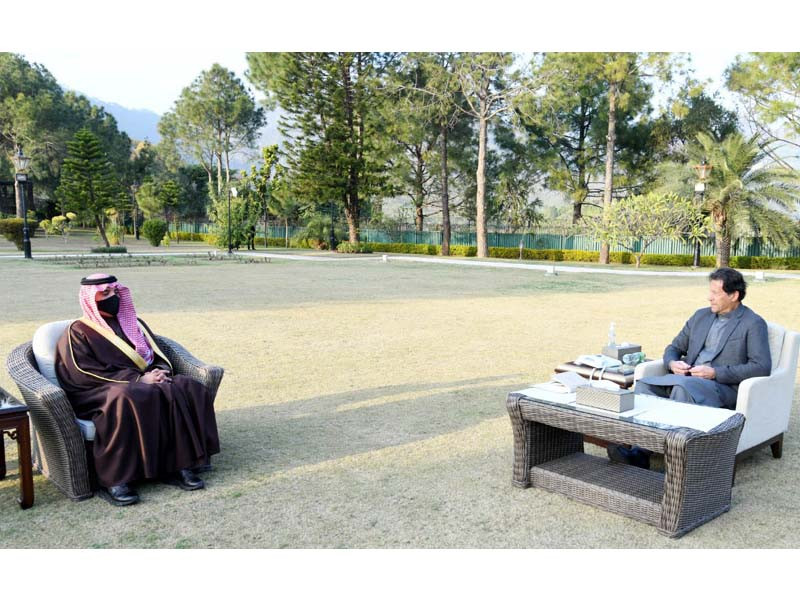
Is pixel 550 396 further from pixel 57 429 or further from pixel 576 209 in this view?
pixel 576 209

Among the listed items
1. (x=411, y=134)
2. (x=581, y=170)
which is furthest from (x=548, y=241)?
(x=411, y=134)

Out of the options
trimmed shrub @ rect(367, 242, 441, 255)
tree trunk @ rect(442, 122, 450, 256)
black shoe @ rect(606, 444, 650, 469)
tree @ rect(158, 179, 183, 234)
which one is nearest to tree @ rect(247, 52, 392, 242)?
trimmed shrub @ rect(367, 242, 441, 255)

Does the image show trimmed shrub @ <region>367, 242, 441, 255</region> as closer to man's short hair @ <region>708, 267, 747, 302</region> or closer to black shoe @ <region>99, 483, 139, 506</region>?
man's short hair @ <region>708, 267, 747, 302</region>

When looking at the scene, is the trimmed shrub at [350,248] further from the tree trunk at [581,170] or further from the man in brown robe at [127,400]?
the man in brown robe at [127,400]

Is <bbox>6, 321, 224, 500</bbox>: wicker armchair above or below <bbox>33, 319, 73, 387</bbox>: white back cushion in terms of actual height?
below

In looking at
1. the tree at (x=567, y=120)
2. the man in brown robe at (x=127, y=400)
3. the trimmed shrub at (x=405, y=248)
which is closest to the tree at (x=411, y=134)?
the trimmed shrub at (x=405, y=248)

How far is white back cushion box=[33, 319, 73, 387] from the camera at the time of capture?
371 centimetres

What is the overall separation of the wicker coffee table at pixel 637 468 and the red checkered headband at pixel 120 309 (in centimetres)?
213

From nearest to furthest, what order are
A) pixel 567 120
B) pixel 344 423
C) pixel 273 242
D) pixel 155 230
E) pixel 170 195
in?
1. pixel 344 423
2. pixel 567 120
3. pixel 155 230
4. pixel 273 242
5. pixel 170 195

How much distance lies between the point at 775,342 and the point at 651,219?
2097 centimetres

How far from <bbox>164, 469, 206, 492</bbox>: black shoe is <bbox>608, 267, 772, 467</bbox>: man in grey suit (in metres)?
2.23

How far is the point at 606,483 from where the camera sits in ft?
11.1

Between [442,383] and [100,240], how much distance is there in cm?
4020

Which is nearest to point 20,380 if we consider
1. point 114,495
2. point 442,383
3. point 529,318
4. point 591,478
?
point 114,495
